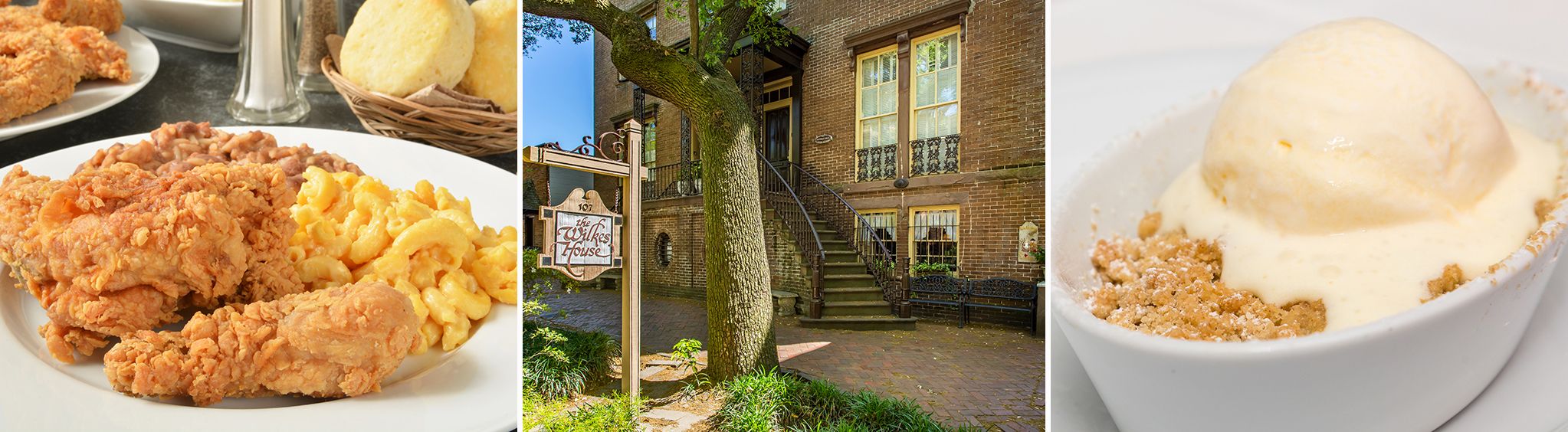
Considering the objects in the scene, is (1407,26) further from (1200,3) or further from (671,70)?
(671,70)

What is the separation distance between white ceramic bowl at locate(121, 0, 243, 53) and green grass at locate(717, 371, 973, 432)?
199 cm

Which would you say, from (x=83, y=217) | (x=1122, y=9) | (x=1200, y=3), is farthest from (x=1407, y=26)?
(x=83, y=217)

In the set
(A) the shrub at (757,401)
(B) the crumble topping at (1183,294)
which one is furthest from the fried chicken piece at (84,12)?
(B) the crumble topping at (1183,294)

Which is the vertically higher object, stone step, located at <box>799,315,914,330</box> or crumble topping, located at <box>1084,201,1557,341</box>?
crumble topping, located at <box>1084,201,1557,341</box>

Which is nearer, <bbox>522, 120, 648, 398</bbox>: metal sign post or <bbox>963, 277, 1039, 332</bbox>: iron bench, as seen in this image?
<bbox>963, 277, 1039, 332</bbox>: iron bench

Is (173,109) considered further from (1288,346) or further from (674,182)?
(1288,346)

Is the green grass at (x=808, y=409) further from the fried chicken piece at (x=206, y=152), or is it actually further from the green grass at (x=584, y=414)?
the fried chicken piece at (x=206, y=152)

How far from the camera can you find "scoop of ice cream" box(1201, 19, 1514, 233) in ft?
4.50

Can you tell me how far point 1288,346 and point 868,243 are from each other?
3.49 ft

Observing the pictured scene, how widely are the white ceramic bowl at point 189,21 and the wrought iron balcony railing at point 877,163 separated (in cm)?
204

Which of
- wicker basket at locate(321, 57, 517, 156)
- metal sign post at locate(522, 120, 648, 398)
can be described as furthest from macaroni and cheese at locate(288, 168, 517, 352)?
metal sign post at locate(522, 120, 648, 398)

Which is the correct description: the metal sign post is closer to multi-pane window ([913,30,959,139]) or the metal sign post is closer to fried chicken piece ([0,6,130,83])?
multi-pane window ([913,30,959,139])

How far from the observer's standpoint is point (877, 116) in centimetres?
201

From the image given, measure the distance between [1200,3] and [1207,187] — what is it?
708mm
